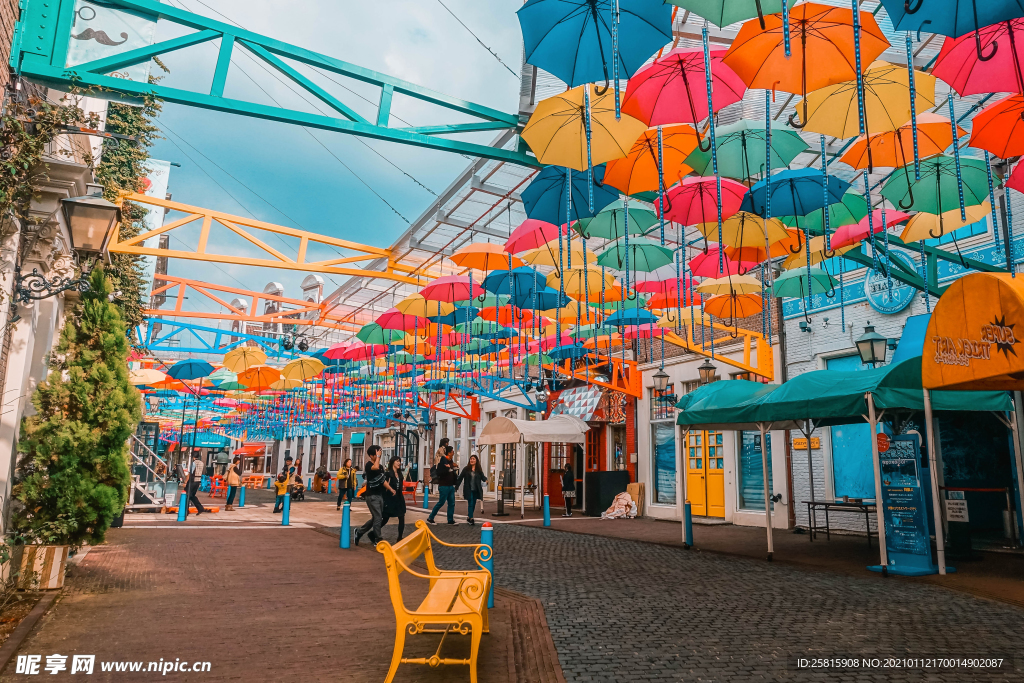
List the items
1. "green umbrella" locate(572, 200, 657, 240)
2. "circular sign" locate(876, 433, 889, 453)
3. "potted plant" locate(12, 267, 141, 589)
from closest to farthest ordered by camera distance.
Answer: "potted plant" locate(12, 267, 141, 589)
"circular sign" locate(876, 433, 889, 453)
"green umbrella" locate(572, 200, 657, 240)

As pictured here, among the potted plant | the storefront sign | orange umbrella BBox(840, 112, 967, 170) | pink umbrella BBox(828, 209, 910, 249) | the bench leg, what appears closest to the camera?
the bench leg

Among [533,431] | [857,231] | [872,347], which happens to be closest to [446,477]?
[533,431]

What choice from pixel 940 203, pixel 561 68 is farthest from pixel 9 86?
pixel 940 203

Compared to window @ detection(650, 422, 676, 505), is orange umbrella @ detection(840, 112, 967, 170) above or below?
above

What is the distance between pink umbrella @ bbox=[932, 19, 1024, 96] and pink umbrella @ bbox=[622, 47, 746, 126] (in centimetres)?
190

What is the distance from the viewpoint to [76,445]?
6805mm

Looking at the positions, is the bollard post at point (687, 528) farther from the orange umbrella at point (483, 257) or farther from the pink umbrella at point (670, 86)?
the pink umbrella at point (670, 86)

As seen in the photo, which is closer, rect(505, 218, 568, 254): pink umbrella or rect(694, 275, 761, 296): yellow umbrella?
rect(505, 218, 568, 254): pink umbrella

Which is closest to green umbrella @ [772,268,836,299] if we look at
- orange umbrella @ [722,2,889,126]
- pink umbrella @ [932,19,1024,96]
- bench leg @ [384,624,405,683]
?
pink umbrella @ [932,19,1024,96]

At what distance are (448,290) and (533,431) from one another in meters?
7.12

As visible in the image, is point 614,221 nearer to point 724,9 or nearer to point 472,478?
point 724,9

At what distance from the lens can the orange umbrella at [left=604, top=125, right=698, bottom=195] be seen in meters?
7.19

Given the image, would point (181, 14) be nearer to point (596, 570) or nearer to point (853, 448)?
point (596, 570)

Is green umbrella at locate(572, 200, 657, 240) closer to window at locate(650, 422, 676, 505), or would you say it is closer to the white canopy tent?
the white canopy tent
